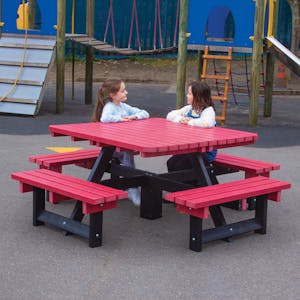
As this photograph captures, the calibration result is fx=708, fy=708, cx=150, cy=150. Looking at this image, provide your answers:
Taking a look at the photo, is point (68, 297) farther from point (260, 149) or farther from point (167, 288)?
point (260, 149)

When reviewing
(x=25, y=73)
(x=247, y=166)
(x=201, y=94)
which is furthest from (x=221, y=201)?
(x=25, y=73)

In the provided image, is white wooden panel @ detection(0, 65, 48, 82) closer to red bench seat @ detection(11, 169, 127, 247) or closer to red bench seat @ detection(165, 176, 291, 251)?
red bench seat @ detection(11, 169, 127, 247)

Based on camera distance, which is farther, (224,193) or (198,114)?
(198,114)

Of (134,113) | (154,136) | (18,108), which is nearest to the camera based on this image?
(154,136)

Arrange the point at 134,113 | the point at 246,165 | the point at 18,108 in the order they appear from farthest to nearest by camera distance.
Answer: the point at 18,108 < the point at 134,113 < the point at 246,165

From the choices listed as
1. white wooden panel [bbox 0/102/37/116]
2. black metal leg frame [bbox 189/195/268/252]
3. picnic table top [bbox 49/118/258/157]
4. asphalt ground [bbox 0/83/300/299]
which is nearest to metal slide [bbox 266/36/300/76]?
white wooden panel [bbox 0/102/37/116]

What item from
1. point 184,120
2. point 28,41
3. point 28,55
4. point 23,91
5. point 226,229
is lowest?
point 226,229

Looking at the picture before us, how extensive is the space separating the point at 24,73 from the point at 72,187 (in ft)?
25.1

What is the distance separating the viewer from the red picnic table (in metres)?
5.29

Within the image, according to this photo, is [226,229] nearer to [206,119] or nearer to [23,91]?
[206,119]

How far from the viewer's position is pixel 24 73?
12.5 metres

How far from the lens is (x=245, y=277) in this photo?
450cm

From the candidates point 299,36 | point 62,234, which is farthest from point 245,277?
point 299,36

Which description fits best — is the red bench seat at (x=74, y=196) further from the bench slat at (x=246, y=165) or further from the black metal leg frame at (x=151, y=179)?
the bench slat at (x=246, y=165)
